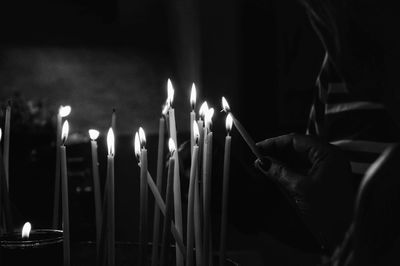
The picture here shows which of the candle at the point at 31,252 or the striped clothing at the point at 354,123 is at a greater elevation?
the striped clothing at the point at 354,123

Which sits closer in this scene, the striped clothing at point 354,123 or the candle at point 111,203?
the candle at point 111,203

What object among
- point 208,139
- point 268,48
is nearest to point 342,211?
point 208,139

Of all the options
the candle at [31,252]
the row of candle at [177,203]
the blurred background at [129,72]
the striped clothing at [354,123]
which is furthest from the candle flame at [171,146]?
the blurred background at [129,72]

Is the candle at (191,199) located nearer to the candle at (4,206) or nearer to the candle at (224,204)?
the candle at (224,204)

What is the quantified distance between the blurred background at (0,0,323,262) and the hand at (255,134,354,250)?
140 cm

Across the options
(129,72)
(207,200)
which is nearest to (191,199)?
(207,200)

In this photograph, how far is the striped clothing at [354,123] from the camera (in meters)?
1.13

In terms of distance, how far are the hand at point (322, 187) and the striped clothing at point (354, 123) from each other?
1.45ft

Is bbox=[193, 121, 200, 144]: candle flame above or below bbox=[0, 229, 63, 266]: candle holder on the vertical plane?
above

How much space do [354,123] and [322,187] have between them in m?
0.59

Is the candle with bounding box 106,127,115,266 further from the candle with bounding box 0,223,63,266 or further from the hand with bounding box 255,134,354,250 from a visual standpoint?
the hand with bounding box 255,134,354,250

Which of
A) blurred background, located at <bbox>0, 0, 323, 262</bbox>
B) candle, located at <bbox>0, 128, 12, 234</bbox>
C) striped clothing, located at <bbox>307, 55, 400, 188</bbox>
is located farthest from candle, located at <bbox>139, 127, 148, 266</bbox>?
blurred background, located at <bbox>0, 0, 323, 262</bbox>

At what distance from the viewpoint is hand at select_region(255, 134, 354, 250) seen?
0.65 m

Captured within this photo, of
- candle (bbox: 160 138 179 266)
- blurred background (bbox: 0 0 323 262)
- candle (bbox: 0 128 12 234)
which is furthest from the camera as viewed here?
blurred background (bbox: 0 0 323 262)
